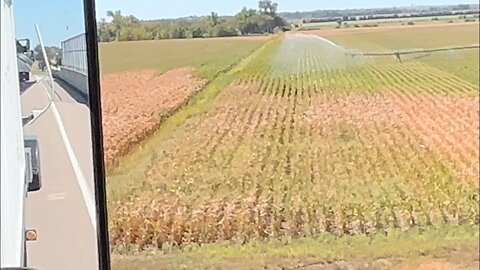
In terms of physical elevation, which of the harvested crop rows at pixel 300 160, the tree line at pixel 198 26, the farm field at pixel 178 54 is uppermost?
the tree line at pixel 198 26

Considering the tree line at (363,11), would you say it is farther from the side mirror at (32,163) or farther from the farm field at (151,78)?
the side mirror at (32,163)

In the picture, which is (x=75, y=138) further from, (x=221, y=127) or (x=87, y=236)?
(x=221, y=127)

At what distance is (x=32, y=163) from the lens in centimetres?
225

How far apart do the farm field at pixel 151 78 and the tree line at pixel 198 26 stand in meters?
0.03

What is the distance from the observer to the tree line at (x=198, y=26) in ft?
8.18

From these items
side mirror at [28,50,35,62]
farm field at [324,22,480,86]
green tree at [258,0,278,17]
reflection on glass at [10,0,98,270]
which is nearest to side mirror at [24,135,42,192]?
reflection on glass at [10,0,98,270]

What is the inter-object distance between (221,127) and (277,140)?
0.20m

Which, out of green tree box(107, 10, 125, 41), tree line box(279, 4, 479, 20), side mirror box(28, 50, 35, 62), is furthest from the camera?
tree line box(279, 4, 479, 20)

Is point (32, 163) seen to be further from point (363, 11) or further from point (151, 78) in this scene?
point (363, 11)

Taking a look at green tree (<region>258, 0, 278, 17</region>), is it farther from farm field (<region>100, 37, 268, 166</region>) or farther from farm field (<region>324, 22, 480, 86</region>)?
farm field (<region>324, 22, 480, 86</region>)

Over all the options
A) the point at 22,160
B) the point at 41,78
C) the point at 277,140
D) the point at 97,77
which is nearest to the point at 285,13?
the point at 277,140

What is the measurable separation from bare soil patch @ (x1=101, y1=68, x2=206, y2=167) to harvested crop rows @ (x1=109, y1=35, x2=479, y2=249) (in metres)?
0.10

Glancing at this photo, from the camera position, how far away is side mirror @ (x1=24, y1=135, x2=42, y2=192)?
2.20 m

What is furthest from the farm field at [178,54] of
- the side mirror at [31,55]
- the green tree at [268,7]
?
the side mirror at [31,55]
